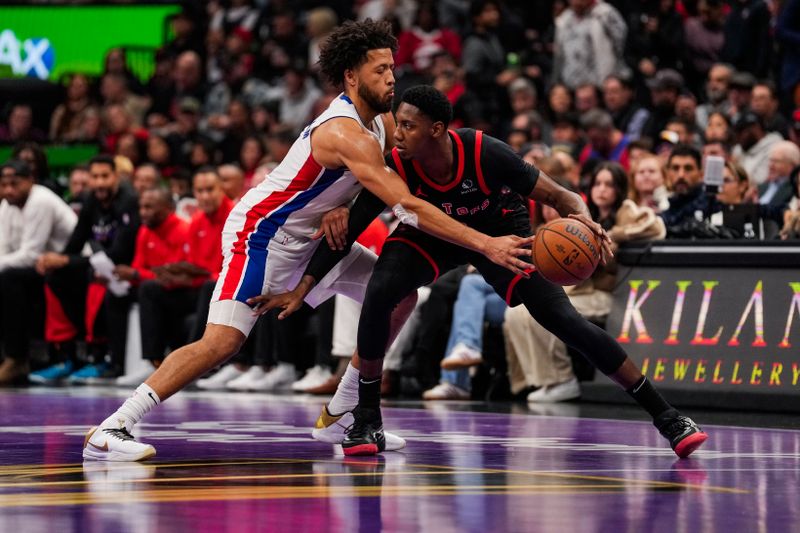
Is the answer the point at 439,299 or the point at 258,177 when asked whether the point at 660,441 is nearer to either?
the point at 439,299

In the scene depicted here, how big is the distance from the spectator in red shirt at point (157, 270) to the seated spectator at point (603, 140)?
3.65m

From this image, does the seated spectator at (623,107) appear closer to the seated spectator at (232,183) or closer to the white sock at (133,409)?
the seated spectator at (232,183)

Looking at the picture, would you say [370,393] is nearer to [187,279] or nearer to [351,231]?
[351,231]

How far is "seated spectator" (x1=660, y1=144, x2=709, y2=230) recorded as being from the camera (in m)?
10.8

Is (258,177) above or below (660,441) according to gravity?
above

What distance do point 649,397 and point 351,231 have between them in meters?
1.57

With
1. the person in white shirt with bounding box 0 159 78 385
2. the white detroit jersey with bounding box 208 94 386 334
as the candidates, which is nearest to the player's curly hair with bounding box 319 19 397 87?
the white detroit jersey with bounding box 208 94 386 334

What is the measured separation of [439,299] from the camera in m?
11.3

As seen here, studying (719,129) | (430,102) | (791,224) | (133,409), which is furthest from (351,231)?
(719,129)

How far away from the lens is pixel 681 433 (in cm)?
657

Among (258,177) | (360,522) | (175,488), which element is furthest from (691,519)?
(258,177)

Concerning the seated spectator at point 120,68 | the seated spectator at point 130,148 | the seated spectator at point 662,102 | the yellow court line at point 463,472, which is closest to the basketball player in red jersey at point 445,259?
the yellow court line at point 463,472

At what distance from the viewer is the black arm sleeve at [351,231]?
22.1 feet

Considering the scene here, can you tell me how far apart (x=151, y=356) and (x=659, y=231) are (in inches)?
186
